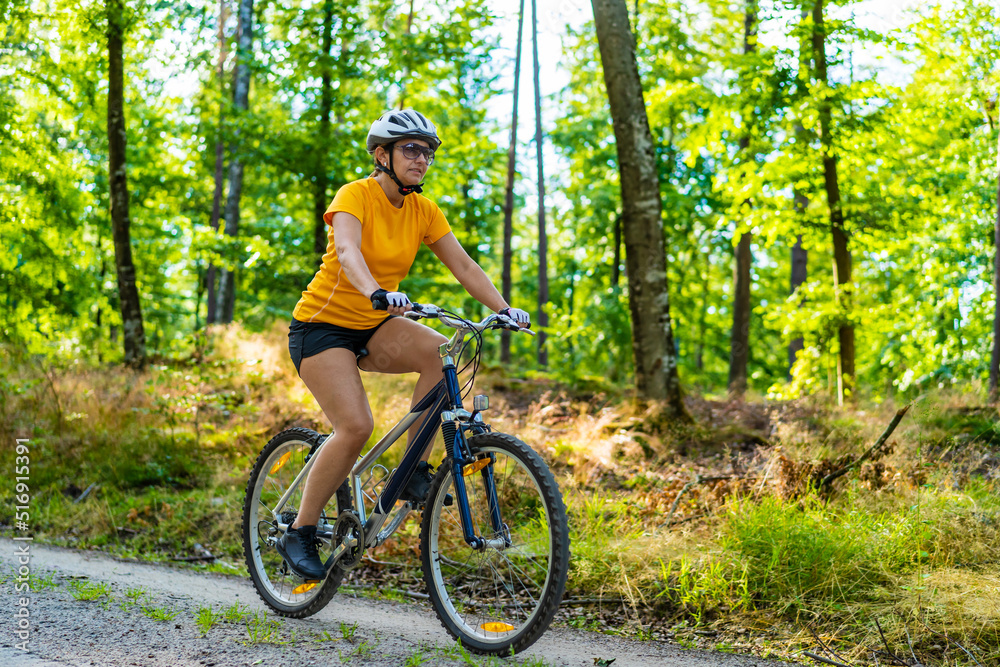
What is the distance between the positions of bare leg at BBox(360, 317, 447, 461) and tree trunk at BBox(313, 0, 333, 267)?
675 centimetres

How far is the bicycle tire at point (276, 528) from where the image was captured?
3.78m

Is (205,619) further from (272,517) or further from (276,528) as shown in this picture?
(272,517)

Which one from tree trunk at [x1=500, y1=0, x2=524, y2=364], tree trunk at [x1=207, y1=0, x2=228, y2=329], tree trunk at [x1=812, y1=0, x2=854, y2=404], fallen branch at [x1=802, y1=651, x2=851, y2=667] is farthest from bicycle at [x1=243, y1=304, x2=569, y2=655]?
tree trunk at [x1=500, y1=0, x2=524, y2=364]

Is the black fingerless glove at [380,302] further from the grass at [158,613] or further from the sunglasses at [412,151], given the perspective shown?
the grass at [158,613]

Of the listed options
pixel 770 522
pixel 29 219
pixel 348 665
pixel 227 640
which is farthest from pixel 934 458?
pixel 29 219

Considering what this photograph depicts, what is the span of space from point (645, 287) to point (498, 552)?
4.50m

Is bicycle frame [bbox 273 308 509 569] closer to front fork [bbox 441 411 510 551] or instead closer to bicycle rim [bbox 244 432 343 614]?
front fork [bbox 441 411 510 551]

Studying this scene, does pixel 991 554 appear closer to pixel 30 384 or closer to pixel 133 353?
pixel 30 384

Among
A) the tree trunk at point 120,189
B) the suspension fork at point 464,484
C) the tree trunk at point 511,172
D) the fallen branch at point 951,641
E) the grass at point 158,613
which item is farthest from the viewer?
the tree trunk at point 511,172

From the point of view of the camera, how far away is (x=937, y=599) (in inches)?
132

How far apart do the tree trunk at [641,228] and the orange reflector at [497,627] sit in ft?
14.3

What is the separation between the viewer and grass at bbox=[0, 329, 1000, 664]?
141 inches

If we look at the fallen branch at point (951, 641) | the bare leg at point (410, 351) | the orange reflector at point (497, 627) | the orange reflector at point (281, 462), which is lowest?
the fallen branch at point (951, 641)

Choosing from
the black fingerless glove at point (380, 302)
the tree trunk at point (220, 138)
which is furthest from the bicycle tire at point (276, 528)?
the tree trunk at point (220, 138)
